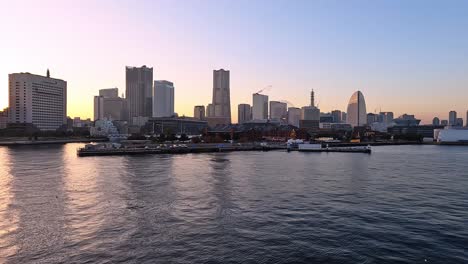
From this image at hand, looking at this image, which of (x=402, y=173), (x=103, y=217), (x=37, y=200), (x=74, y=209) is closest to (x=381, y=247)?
(x=103, y=217)

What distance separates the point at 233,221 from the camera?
78.8 ft

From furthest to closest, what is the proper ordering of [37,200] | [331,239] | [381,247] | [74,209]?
[37,200] → [74,209] → [331,239] → [381,247]

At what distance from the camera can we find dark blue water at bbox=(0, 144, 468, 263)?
18.1 metres

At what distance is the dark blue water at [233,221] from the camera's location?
59.4ft

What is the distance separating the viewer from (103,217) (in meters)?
25.0

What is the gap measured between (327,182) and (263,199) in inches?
534

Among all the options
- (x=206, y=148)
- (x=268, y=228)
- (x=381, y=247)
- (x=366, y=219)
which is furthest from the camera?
(x=206, y=148)

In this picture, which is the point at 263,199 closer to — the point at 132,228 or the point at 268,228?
the point at 268,228

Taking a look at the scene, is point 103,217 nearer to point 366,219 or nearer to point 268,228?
point 268,228

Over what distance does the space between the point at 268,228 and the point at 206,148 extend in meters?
83.0

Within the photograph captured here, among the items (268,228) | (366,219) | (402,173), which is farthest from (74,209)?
(402,173)

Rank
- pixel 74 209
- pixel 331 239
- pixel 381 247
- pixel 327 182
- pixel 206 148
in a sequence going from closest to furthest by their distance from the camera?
pixel 381 247
pixel 331 239
pixel 74 209
pixel 327 182
pixel 206 148

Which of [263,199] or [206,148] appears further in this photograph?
[206,148]

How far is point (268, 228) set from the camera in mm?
22312
